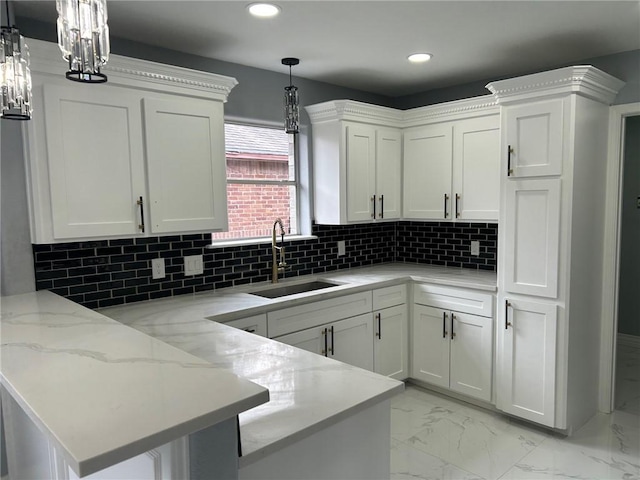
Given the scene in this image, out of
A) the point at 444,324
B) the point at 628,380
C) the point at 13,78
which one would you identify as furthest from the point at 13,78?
the point at 628,380

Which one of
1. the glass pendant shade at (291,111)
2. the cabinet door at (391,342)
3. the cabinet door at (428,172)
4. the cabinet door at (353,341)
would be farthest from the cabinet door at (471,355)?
the glass pendant shade at (291,111)

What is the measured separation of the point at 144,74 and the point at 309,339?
176cm

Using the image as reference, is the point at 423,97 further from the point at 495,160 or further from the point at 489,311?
the point at 489,311

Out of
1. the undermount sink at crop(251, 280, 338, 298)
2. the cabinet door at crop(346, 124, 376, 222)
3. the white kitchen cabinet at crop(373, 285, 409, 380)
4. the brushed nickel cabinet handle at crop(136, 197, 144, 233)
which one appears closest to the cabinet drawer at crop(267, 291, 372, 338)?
the white kitchen cabinet at crop(373, 285, 409, 380)

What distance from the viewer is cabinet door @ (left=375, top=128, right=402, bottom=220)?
371cm

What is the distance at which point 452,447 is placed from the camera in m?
2.76

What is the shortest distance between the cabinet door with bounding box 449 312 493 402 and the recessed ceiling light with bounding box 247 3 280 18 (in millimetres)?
2264

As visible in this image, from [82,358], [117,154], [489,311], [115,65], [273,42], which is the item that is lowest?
[489,311]

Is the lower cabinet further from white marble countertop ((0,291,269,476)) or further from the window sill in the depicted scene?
white marble countertop ((0,291,269,476))

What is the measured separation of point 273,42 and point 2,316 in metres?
1.99

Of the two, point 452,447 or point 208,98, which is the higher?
point 208,98

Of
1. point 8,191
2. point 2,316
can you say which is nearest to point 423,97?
point 8,191

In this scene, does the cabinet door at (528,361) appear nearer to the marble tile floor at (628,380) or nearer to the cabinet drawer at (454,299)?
the cabinet drawer at (454,299)

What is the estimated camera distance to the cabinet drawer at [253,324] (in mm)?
2508
